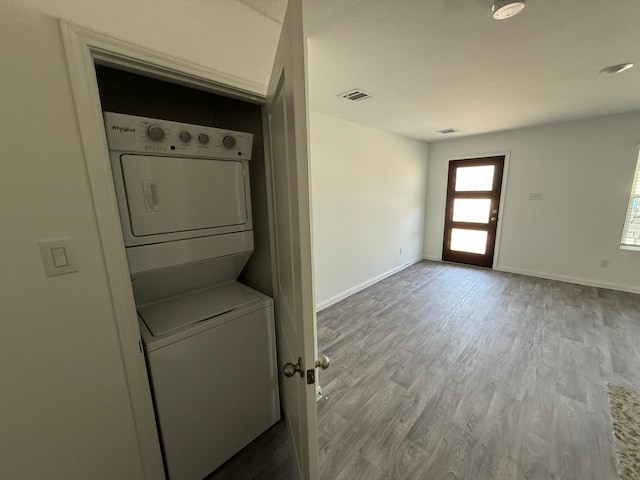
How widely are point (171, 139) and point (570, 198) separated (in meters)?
5.03

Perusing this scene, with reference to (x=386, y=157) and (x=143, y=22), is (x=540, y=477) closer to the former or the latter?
(x=143, y=22)

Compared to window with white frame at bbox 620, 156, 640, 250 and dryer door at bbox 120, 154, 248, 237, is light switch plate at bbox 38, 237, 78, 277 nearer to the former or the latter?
dryer door at bbox 120, 154, 248, 237

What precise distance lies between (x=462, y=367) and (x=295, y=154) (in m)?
2.26

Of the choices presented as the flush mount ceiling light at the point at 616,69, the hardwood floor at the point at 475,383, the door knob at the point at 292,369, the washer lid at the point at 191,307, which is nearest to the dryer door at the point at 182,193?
the washer lid at the point at 191,307

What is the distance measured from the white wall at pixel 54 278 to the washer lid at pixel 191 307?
0.79 ft

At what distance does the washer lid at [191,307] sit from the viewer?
116 centimetres

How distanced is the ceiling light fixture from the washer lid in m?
1.89

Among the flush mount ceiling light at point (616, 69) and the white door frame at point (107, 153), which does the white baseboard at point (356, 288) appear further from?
the flush mount ceiling light at point (616, 69)

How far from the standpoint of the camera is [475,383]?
1875 millimetres

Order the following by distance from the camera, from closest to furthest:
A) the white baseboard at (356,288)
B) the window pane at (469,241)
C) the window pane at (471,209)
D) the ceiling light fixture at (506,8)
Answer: the ceiling light fixture at (506,8) → the white baseboard at (356,288) → the window pane at (471,209) → the window pane at (469,241)

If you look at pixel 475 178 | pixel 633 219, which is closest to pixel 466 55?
pixel 475 178

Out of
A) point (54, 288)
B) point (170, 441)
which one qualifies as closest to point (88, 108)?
point (54, 288)

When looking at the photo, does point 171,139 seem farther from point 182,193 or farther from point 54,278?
point 54,278

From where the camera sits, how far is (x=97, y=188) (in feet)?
2.74
